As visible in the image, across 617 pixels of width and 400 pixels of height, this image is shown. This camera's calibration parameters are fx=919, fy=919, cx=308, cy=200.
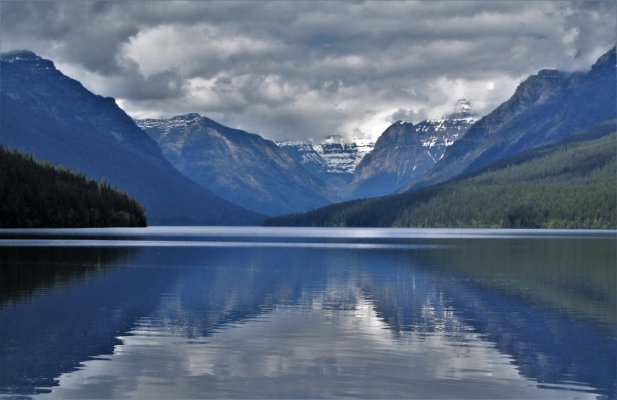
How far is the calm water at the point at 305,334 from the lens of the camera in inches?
1371

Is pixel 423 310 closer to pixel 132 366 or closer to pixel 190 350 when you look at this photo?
pixel 190 350

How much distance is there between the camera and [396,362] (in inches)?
1556

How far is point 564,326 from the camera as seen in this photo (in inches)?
2026

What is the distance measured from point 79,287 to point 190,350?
31.5 meters

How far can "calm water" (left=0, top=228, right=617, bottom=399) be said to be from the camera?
3481 cm

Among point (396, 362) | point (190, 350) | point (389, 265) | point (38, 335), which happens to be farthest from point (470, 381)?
point (389, 265)

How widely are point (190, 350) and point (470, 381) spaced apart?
13203mm

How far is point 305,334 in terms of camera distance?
47.9 meters

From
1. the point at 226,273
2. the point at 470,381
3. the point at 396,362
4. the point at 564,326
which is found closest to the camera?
the point at 470,381

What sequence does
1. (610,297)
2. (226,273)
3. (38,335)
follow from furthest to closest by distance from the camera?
(226,273)
(610,297)
(38,335)

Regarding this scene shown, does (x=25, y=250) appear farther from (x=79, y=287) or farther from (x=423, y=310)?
(x=423, y=310)

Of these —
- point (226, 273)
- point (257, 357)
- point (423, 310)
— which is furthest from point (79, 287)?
point (257, 357)

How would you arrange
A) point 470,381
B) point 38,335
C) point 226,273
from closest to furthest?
point 470,381 < point 38,335 < point 226,273

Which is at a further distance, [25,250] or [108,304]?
[25,250]
